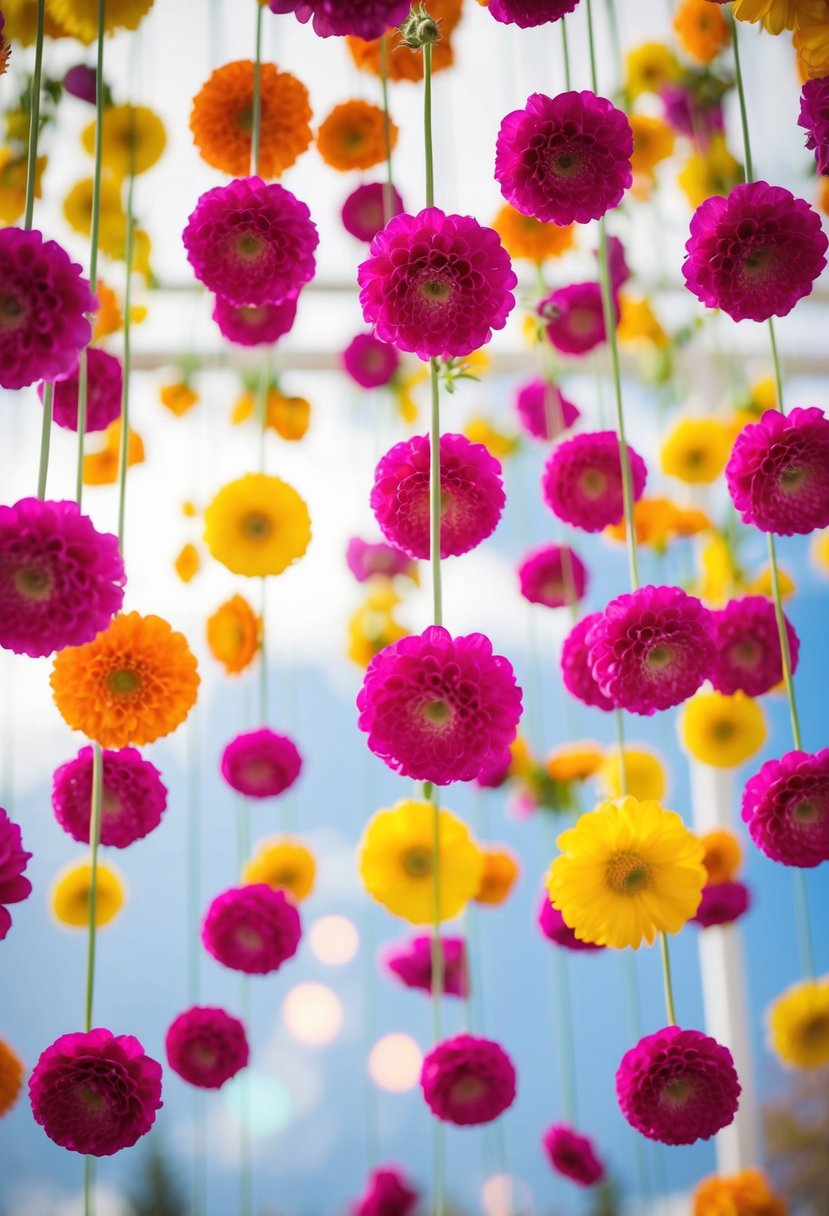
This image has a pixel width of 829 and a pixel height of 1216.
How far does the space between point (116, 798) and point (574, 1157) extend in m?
0.73

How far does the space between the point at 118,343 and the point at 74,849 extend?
1.04m

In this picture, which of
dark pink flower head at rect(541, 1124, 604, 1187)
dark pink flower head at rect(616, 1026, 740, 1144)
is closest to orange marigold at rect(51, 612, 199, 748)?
dark pink flower head at rect(616, 1026, 740, 1144)

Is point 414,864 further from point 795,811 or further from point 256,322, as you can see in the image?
point 256,322

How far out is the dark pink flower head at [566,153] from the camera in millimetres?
604

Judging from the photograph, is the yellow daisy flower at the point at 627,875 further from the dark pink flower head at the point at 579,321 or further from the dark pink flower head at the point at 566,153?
the dark pink flower head at the point at 579,321

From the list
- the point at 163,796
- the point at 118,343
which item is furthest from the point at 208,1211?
the point at 118,343

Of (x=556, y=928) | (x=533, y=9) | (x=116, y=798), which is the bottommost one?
(x=556, y=928)

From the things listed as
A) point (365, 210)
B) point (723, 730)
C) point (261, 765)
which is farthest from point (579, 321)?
point (261, 765)

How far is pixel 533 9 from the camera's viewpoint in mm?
594

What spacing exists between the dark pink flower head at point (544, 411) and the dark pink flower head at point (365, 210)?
28cm

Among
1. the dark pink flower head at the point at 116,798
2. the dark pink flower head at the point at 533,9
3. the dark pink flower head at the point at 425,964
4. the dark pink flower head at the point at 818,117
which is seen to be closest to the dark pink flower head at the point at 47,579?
the dark pink flower head at the point at 116,798

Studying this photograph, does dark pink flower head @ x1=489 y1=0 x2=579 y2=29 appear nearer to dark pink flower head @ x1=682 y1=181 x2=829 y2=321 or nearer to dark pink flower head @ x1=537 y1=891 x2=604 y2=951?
dark pink flower head @ x1=682 y1=181 x2=829 y2=321

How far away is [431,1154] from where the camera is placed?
197 centimetres

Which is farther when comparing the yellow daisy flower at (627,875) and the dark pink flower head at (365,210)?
the dark pink flower head at (365,210)
